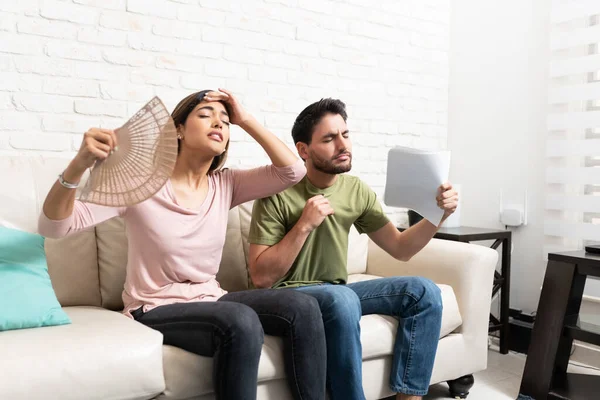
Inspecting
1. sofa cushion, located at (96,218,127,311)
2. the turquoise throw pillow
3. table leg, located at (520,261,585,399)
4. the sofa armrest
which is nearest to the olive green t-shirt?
the sofa armrest

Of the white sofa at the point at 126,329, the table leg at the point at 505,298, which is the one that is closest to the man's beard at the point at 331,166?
the white sofa at the point at 126,329

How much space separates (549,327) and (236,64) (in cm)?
164

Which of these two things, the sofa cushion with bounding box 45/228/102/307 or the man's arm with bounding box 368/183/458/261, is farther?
the man's arm with bounding box 368/183/458/261

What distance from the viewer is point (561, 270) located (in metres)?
2.24

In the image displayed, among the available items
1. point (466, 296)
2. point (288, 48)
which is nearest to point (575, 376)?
point (466, 296)

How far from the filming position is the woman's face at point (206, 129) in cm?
169

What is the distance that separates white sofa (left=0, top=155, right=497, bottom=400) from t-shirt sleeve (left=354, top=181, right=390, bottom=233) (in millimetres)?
320

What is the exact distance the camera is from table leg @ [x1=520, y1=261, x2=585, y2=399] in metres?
2.18

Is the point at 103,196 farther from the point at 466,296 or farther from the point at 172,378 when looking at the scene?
the point at 466,296

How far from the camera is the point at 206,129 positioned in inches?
66.7

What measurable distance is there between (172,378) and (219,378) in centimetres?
13

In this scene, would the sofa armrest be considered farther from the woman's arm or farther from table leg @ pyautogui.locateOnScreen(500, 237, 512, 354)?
the woman's arm

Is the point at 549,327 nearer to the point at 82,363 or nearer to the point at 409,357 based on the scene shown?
the point at 409,357

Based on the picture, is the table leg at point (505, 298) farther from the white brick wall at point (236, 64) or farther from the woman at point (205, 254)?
the woman at point (205, 254)
